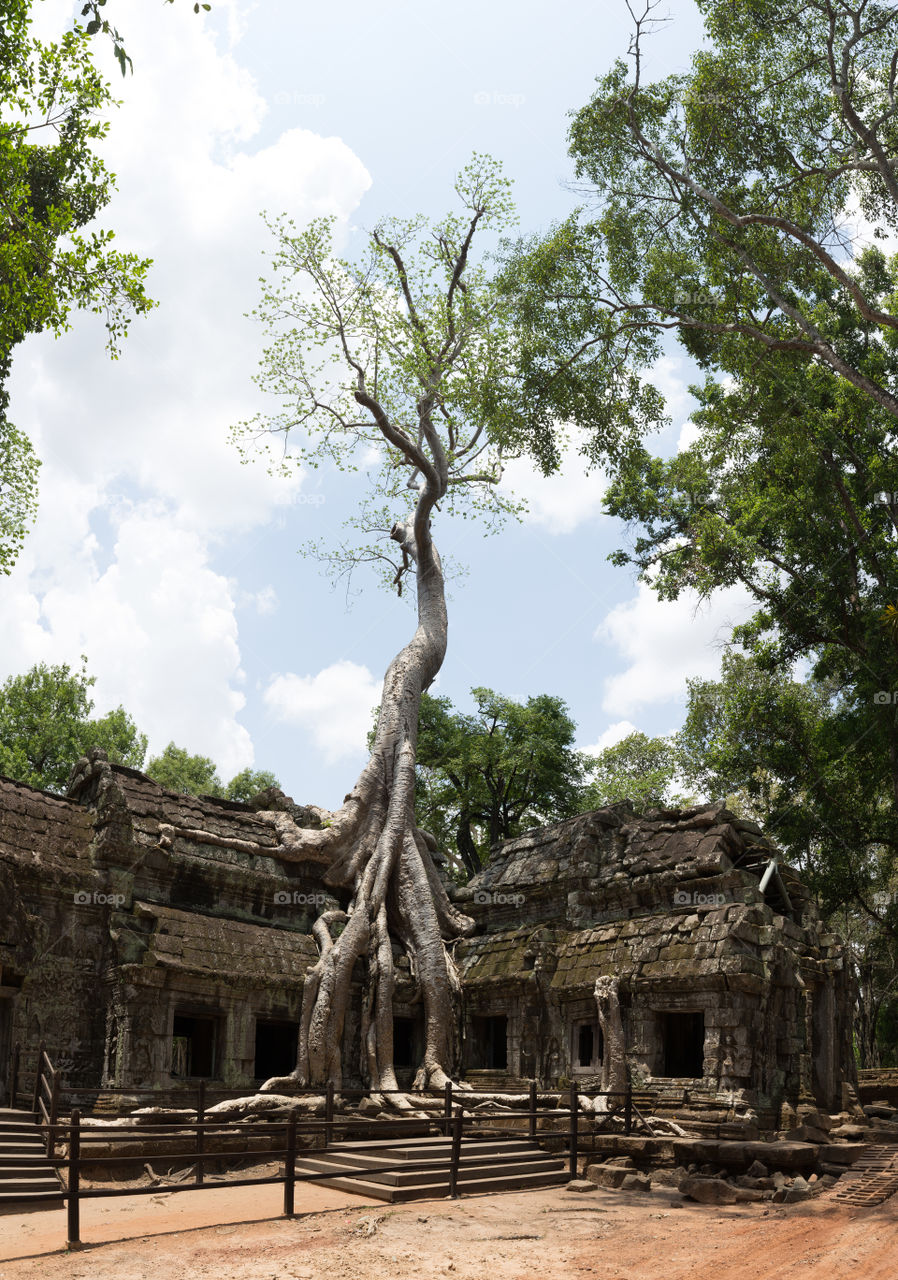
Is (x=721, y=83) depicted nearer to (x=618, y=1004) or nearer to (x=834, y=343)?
(x=834, y=343)

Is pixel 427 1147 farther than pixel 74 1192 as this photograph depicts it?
Yes

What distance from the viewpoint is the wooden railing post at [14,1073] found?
12312mm

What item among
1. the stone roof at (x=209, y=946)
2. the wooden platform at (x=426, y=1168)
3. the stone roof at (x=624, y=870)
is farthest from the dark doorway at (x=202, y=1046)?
the stone roof at (x=624, y=870)

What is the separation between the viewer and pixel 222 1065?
48.0ft

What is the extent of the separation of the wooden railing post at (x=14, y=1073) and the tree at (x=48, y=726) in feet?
54.4

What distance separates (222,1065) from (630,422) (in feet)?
39.2

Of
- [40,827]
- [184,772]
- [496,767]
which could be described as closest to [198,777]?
[184,772]

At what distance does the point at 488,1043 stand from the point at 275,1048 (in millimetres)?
4156

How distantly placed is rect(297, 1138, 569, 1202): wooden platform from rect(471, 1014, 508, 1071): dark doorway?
487 centimetres

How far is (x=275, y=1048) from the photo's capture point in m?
18.5

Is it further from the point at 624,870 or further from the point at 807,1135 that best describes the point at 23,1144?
the point at 624,870

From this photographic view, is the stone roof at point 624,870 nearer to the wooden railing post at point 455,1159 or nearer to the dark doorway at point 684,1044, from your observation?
the dark doorway at point 684,1044

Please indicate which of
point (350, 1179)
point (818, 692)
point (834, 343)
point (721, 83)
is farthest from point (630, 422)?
point (818, 692)

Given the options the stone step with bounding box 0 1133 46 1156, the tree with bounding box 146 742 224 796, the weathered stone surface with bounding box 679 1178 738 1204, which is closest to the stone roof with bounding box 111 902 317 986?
the stone step with bounding box 0 1133 46 1156
